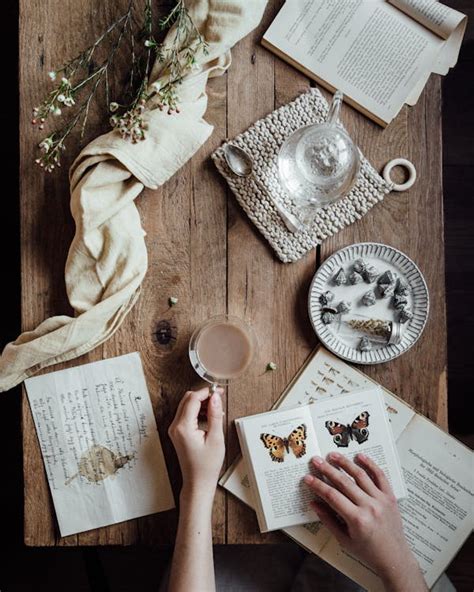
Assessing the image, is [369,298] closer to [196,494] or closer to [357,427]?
[357,427]

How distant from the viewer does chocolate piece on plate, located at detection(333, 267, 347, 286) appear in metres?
1.10

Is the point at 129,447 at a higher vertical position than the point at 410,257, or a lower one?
lower

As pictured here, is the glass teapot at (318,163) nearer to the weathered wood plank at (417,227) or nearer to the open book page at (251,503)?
the weathered wood plank at (417,227)

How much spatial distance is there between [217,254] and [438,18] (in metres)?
0.58

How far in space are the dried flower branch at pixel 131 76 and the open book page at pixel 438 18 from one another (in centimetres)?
38

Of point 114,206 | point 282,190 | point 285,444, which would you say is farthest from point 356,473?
point 114,206

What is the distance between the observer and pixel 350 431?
1100 millimetres

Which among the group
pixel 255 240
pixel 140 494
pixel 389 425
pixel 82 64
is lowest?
pixel 140 494

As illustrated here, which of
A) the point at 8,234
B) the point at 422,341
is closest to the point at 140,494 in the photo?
the point at 422,341

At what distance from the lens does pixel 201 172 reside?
1121 mm

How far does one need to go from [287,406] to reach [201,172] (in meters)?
0.44

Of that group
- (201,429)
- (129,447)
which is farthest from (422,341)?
(129,447)

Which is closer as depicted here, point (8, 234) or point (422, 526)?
point (422, 526)

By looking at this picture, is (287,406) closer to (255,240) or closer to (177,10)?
(255,240)
